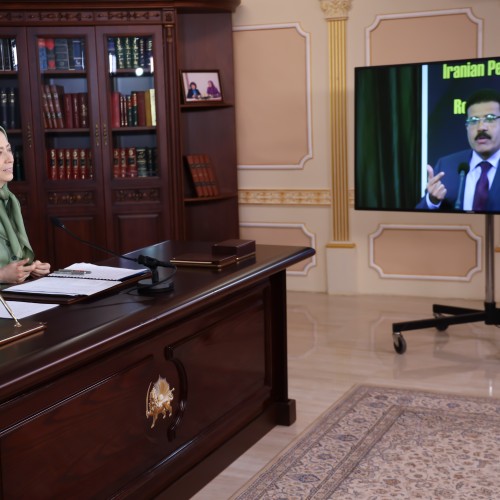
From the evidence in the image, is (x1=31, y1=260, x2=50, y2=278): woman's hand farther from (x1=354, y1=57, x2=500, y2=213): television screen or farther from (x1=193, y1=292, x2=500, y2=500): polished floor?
(x1=354, y1=57, x2=500, y2=213): television screen

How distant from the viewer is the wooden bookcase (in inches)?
231

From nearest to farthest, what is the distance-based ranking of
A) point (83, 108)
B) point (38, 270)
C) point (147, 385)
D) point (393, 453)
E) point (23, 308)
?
point (23, 308) < point (147, 385) < point (38, 270) < point (393, 453) < point (83, 108)

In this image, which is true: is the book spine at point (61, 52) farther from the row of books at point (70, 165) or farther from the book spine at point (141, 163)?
the book spine at point (141, 163)

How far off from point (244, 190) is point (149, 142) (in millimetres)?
834

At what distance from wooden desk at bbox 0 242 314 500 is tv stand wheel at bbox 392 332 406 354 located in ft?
3.99

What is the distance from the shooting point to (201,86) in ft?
20.2

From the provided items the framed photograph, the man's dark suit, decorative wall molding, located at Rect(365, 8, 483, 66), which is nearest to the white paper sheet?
the man's dark suit

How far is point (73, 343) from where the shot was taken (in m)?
2.20

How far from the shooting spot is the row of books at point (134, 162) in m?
6.02

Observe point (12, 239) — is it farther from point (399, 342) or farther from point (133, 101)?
point (133, 101)

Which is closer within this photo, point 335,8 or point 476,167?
point 476,167

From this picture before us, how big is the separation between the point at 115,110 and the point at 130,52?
1.31 ft

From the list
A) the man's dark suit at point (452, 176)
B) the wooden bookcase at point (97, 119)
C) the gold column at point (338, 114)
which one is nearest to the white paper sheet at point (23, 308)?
the man's dark suit at point (452, 176)

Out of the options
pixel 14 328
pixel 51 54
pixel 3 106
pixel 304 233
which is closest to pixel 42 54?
pixel 51 54
